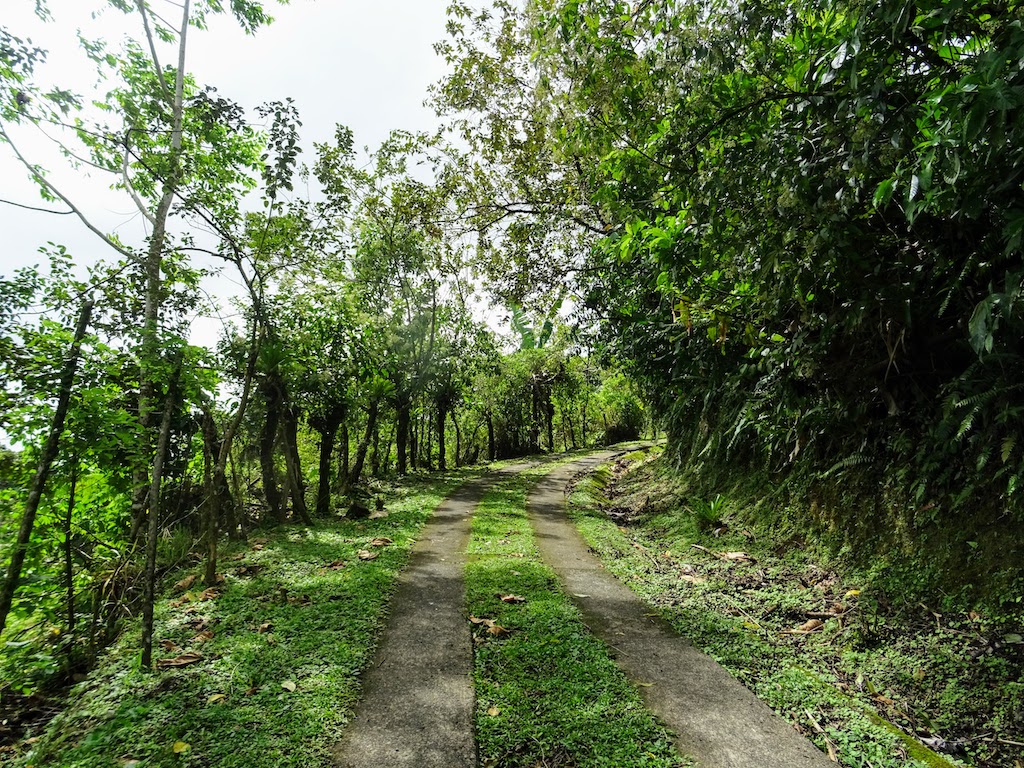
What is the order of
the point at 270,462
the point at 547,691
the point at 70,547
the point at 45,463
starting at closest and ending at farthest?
the point at 547,691
the point at 45,463
the point at 70,547
the point at 270,462

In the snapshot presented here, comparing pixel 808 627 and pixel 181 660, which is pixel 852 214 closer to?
pixel 808 627

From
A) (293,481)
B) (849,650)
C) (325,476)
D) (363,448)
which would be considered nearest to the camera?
(849,650)

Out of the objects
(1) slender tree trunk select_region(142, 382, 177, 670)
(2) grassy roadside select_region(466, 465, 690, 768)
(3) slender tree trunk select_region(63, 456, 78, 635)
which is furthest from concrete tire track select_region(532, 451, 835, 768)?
(3) slender tree trunk select_region(63, 456, 78, 635)

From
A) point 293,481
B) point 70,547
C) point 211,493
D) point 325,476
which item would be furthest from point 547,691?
point 325,476

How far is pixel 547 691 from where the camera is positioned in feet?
12.7

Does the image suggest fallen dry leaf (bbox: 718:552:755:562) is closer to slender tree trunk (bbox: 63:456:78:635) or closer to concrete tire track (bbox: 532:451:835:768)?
concrete tire track (bbox: 532:451:835:768)

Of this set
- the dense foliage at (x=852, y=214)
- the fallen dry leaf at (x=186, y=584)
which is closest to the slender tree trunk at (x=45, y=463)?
the fallen dry leaf at (x=186, y=584)

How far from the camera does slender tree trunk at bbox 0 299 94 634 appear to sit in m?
4.02

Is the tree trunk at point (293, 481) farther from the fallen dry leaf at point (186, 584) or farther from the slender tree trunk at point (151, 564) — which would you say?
the slender tree trunk at point (151, 564)

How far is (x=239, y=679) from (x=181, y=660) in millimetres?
795

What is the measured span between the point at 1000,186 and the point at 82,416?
Answer: 6516mm

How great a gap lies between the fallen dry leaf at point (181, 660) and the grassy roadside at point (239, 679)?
22 mm

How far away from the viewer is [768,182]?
13.7 ft

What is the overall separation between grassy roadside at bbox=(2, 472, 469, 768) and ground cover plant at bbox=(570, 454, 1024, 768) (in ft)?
10.4
